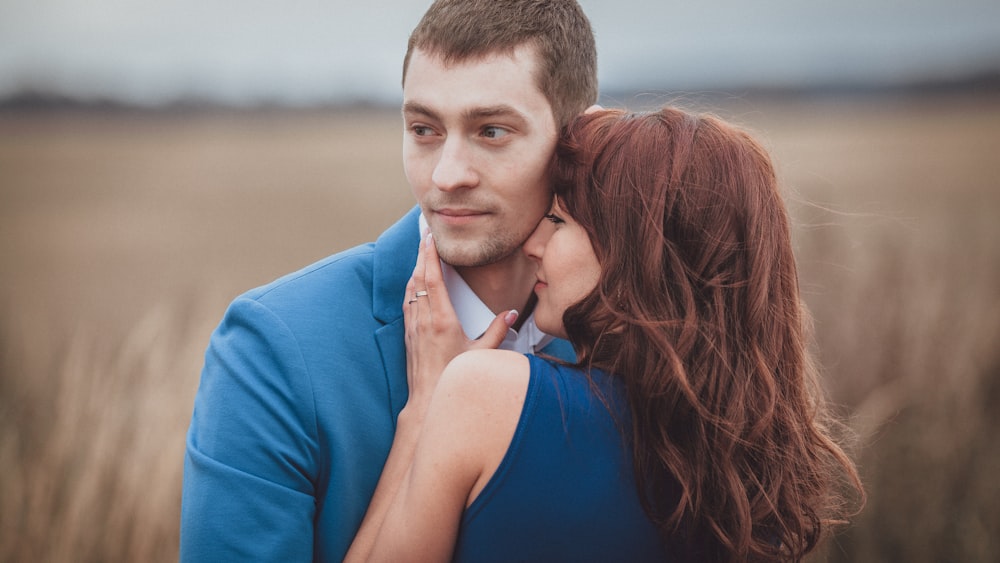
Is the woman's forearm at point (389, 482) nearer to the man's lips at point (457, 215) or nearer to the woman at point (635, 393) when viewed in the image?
the woman at point (635, 393)

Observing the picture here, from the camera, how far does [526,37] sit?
2.42m

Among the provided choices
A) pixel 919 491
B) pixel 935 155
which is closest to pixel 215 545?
pixel 919 491

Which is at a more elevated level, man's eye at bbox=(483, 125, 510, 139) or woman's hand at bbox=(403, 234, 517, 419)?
man's eye at bbox=(483, 125, 510, 139)

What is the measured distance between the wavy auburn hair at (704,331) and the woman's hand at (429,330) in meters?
0.32

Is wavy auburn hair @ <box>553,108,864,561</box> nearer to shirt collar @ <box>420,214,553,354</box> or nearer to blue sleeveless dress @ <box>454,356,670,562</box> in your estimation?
blue sleeveless dress @ <box>454,356,670,562</box>

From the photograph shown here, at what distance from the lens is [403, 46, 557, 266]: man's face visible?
232cm

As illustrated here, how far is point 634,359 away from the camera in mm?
1917

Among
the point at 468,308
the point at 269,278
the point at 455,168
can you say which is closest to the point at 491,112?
the point at 455,168

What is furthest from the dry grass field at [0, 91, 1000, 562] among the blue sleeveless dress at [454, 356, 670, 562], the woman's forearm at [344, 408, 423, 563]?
the woman's forearm at [344, 408, 423, 563]

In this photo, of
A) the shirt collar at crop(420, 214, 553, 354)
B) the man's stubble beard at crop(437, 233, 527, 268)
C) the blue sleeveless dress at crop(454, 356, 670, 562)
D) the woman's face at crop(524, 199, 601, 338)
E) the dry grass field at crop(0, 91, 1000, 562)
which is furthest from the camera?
the dry grass field at crop(0, 91, 1000, 562)

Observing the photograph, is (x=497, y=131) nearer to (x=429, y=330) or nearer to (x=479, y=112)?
(x=479, y=112)

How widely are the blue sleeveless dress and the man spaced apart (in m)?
0.41

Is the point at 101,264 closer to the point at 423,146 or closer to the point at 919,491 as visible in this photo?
the point at 423,146

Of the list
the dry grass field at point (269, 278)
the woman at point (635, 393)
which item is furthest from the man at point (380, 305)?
the dry grass field at point (269, 278)
